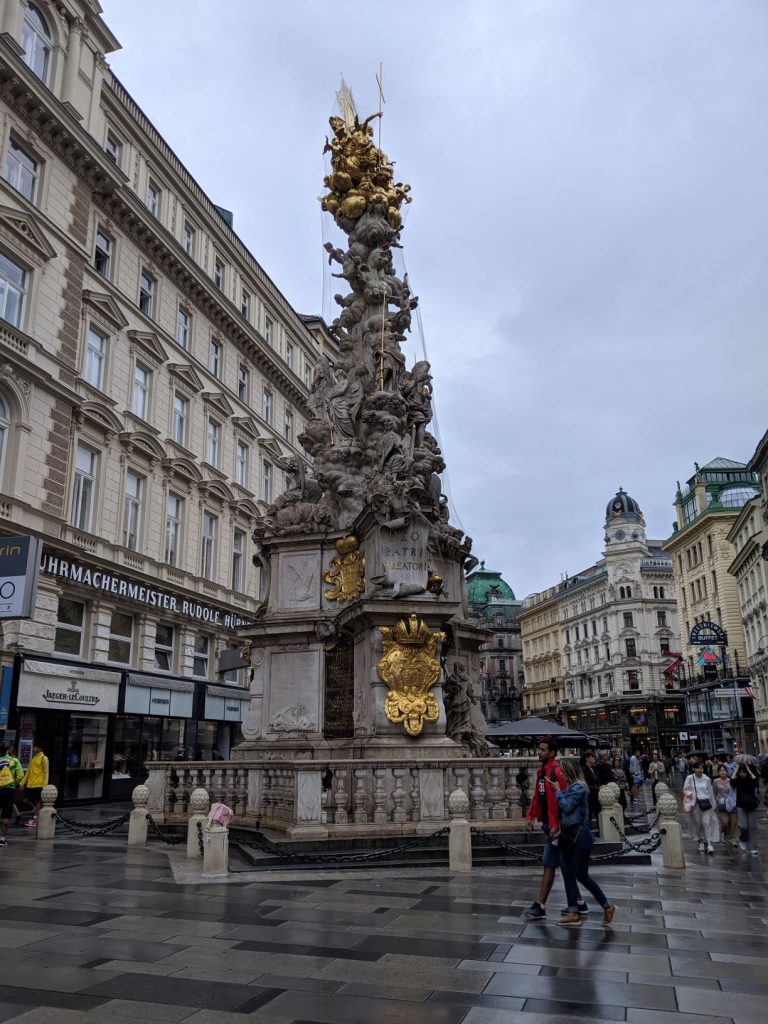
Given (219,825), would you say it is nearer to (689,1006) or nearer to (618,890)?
(618,890)

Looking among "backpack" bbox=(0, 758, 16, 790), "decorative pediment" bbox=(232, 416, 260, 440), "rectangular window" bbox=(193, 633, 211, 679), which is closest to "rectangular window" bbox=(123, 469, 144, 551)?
"rectangular window" bbox=(193, 633, 211, 679)

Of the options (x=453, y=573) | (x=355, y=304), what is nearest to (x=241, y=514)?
(x=355, y=304)

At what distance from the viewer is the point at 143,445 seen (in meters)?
29.5

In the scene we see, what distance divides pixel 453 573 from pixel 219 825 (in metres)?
7.77

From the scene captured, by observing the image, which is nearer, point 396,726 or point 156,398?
point 396,726

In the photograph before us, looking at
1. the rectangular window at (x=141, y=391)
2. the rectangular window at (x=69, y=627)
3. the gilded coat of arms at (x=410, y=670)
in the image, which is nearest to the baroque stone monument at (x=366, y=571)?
the gilded coat of arms at (x=410, y=670)

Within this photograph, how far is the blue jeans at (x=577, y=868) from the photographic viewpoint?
24.2 ft

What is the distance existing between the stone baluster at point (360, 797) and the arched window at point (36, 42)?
24.5 meters

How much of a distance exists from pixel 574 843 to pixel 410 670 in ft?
19.7

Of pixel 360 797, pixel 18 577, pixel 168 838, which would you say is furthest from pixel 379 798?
pixel 18 577

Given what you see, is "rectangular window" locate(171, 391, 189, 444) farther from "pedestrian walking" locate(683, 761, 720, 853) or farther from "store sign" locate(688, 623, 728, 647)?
"store sign" locate(688, 623, 728, 647)

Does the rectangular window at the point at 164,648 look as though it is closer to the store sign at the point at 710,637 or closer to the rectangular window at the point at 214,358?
the rectangular window at the point at 214,358

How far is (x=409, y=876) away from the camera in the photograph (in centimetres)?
1010

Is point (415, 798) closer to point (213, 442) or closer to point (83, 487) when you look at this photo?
point (83, 487)
